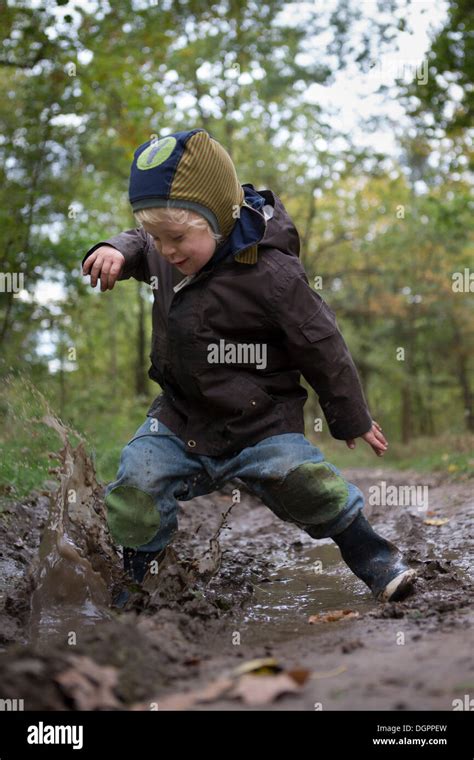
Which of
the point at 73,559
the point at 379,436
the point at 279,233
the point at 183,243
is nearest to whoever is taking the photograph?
the point at 183,243

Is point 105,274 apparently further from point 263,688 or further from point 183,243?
point 263,688

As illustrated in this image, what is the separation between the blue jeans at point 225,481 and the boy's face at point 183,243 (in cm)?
78

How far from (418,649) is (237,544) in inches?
129

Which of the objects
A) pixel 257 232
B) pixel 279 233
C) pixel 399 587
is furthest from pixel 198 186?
pixel 399 587

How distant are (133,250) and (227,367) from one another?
74cm

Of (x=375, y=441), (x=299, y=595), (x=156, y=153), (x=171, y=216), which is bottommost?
A: (x=299, y=595)

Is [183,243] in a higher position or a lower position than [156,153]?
lower

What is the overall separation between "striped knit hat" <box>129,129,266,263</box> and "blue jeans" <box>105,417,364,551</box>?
0.87m

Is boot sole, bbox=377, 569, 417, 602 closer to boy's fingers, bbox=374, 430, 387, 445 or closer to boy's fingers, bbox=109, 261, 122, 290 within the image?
boy's fingers, bbox=374, 430, 387, 445

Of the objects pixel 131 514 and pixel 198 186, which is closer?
pixel 198 186

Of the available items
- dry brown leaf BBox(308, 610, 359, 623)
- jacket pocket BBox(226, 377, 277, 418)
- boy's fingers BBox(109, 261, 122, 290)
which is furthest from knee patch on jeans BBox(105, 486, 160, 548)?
boy's fingers BBox(109, 261, 122, 290)

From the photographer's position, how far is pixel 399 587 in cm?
352

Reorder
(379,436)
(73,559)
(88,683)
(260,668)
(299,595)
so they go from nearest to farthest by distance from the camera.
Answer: (88,683) < (260,668) < (379,436) < (73,559) < (299,595)

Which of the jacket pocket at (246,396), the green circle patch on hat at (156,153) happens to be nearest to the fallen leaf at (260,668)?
the jacket pocket at (246,396)
